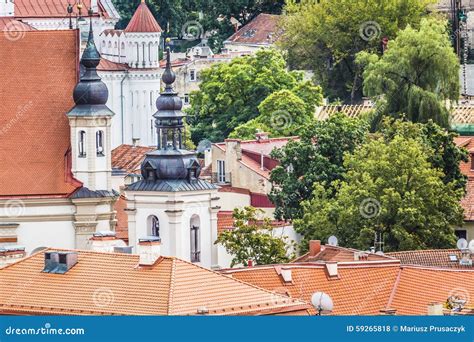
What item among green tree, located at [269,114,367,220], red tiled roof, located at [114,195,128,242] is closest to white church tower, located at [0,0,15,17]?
green tree, located at [269,114,367,220]

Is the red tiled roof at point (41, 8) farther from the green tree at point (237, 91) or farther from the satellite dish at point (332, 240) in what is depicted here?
the satellite dish at point (332, 240)

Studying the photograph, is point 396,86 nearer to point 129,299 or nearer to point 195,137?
point 195,137

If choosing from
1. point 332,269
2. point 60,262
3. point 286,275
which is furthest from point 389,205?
point 60,262

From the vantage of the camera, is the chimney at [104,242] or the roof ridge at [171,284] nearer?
the roof ridge at [171,284]

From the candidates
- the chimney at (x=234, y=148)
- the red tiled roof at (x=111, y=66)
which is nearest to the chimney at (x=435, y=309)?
the chimney at (x=234, y=148)

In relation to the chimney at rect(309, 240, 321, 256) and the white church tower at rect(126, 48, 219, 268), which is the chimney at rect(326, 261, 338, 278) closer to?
the chimney at rect(309, 240, 321, 256)

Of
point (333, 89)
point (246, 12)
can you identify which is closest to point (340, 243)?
point (333, 89)

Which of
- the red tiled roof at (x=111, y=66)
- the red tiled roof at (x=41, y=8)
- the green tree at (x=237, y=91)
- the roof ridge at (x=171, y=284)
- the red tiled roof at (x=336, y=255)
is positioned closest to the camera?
the roof ridge at (x=171, y=284)
